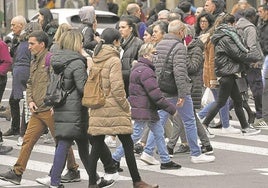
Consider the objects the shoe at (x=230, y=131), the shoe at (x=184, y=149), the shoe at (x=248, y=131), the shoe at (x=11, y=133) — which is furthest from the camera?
the shoe at (x=11, y=133)

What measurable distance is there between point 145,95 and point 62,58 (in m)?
1.48

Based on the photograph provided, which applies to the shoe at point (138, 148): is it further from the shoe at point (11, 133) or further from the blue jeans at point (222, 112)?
the shoe at point (11, 133)

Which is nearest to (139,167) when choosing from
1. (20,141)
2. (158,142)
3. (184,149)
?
(158,142)

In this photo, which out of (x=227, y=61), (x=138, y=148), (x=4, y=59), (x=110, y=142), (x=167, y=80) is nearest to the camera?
(x=167, y=80)

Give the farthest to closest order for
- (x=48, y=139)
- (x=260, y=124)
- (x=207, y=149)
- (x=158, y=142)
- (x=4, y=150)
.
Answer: (x=260, y=124) → (x=48, y=139) → (x=4, y=150) → (x=207, y=149) → (x=158, y=142)

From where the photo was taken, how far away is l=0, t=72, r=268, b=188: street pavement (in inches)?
505

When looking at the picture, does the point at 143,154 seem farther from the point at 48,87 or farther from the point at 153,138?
the point at 48,87

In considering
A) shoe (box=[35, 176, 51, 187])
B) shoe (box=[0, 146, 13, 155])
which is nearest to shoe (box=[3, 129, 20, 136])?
shoe (box=[0, 146, 13, 155])

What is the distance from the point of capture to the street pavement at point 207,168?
42.1ft

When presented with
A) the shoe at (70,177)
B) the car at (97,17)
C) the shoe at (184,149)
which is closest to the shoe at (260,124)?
the shoe at (184,149)

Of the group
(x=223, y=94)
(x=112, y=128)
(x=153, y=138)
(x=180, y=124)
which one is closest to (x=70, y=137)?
(x=112, y=128)

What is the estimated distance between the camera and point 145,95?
13281mm

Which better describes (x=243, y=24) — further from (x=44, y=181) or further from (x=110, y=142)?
(x=44, y=181)

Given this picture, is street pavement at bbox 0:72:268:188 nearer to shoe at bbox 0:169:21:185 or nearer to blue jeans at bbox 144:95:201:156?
shoe at bbox 0:169:21:185
